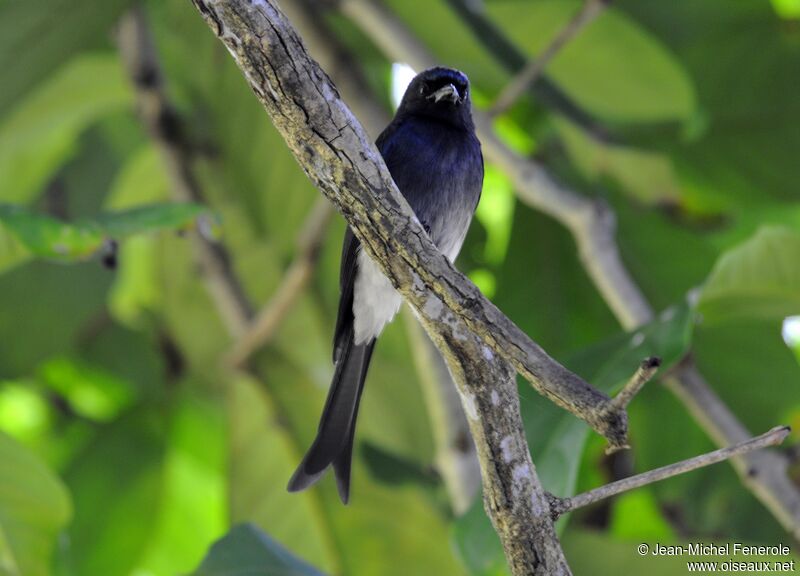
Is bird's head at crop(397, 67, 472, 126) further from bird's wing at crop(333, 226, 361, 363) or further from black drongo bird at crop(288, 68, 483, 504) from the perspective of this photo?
bird's wing at crop(333, 226, 361, 363)

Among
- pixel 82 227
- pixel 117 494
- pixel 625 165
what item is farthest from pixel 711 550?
pixel 117 494

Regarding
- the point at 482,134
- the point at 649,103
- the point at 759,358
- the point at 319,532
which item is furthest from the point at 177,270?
the point at 759,358

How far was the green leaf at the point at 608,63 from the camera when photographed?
11.9 feet

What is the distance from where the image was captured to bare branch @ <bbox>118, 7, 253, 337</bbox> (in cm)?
Answer: 407

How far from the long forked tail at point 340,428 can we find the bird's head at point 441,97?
78cm

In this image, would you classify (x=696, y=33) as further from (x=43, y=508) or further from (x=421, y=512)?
(x=43, y=508)

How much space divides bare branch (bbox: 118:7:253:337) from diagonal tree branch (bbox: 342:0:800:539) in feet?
3.18

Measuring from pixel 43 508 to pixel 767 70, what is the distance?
10.7 feet

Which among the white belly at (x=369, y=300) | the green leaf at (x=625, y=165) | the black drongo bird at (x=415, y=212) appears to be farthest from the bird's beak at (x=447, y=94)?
the green leaf at (x=625, y=165)

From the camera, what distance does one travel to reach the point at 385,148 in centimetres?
315

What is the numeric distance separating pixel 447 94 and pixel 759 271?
1058 millimetres

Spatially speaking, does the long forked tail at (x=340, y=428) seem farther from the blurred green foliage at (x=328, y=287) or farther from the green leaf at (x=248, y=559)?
the blurred green foliage at (x=328, y=287)

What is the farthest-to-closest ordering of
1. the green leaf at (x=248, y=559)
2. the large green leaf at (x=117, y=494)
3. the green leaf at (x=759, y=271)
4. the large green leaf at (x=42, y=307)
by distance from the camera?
the large green leaf at (x=42, y=307) → the large green leaf at (x=117, y=494) → the green leaf at (x=759, y=271) → the green leaf at (x=248, y=559)

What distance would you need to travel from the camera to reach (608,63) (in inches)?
146
